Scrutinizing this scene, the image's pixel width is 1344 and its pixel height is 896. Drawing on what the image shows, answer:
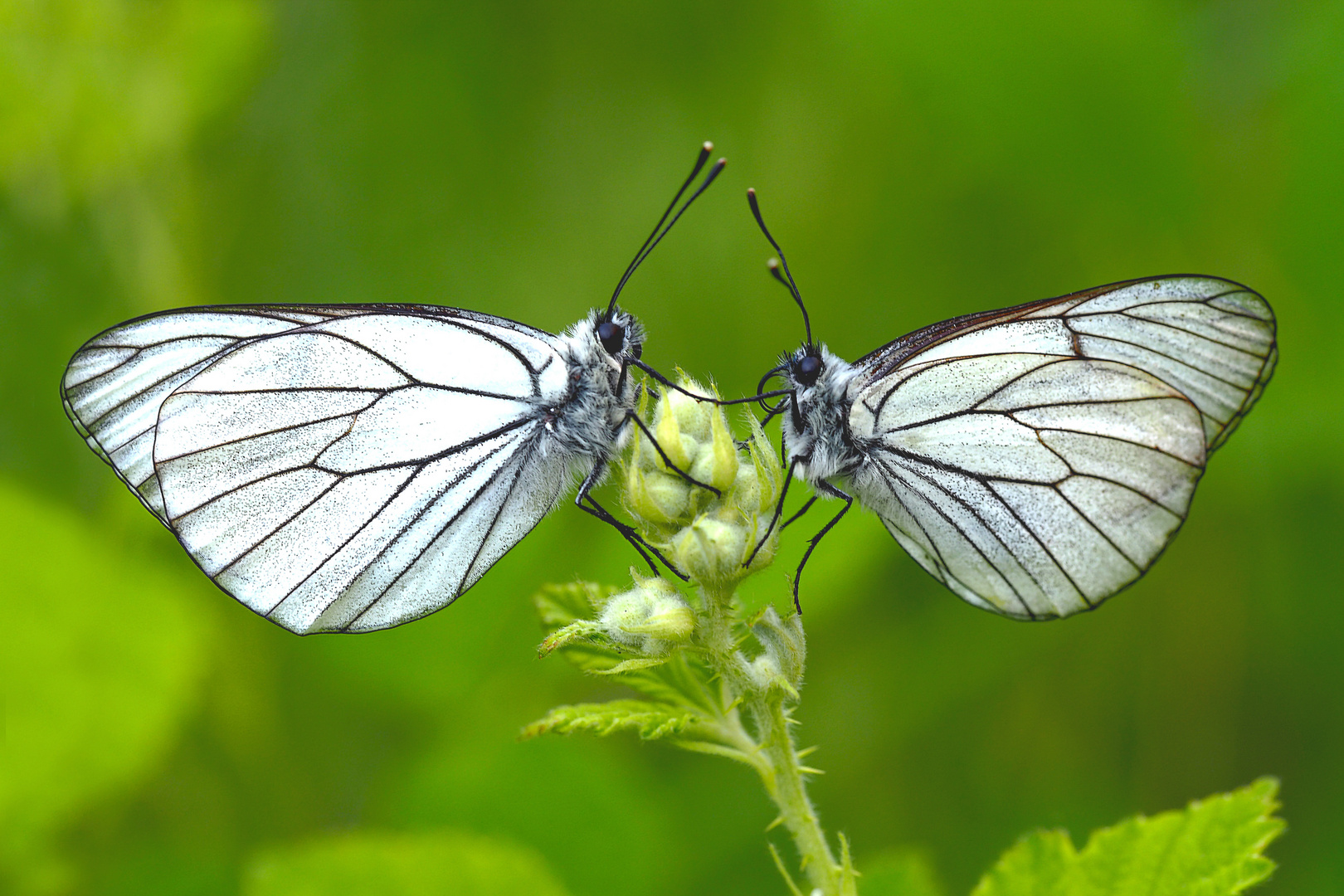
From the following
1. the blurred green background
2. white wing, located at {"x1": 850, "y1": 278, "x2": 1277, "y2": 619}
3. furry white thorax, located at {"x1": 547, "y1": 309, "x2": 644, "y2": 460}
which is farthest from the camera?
the blurred green background

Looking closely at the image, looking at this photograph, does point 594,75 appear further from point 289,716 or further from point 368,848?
point 368,848

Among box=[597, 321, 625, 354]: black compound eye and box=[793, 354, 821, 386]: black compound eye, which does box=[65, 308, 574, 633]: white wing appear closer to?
box=[597, 321, 625, 354]: black compound eye

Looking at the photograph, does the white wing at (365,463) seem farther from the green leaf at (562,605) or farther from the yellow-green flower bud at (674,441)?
the yellow-green flower bud at (674,441)

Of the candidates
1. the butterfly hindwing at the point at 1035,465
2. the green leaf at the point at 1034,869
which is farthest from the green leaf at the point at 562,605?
the green leaf at the point at 1034,869

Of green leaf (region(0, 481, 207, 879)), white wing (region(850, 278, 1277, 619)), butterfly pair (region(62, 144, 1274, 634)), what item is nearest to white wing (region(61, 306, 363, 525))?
butterfly pair (region(62, 144, 1274, 634))

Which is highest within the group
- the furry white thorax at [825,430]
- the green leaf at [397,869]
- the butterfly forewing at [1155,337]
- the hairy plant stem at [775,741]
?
the butterfly forewing at [1155,337]

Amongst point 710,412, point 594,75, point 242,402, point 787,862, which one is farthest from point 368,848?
point 594,75

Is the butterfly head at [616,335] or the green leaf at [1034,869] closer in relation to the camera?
the green leaf at [1034,869]

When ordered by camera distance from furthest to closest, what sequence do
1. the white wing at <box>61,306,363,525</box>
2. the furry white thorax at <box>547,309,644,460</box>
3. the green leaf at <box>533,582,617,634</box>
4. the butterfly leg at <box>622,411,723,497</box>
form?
1. the white wing at <box>61,306,363,525</box>
2. the furry white thorax at <box>547,309,644,460</box>
3. the green leaf at <box>533,582,617,634</box>
4. the butterfly leg at <box>622,411,723,497</box>
